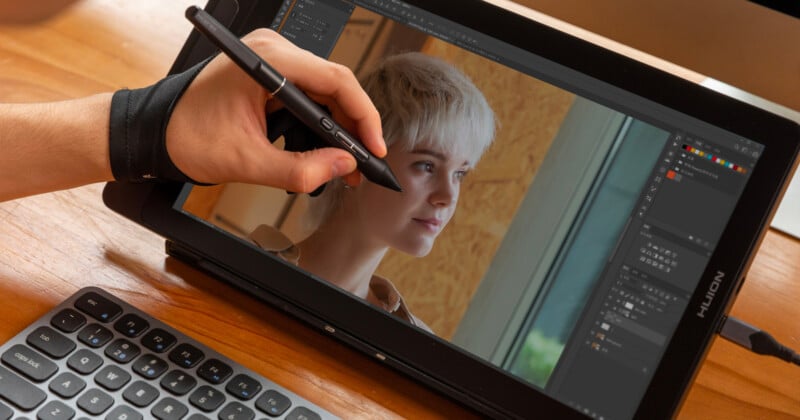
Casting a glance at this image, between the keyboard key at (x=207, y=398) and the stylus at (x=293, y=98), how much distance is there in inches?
7.7

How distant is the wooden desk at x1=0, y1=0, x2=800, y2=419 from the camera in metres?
0.75

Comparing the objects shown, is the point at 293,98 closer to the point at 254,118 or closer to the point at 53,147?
the point at 254,118

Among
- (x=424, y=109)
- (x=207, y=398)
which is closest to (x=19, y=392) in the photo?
(x=207, y=398)

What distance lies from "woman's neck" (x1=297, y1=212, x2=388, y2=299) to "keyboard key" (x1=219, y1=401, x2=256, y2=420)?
0.13 metres

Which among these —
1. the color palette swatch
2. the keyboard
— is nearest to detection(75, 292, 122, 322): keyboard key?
the keyboard

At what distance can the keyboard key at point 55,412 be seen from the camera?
64cm

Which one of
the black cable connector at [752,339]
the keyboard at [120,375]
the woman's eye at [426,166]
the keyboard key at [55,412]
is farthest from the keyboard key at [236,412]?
the black cable connector at [752,339]

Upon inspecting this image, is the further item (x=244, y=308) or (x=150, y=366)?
(x=244, y=308)

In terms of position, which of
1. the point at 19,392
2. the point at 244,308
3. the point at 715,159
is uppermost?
the point at 715,159

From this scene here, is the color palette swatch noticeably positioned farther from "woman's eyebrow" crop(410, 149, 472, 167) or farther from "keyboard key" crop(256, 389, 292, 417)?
"keyboard key" crop(256, 389, 292, 417)

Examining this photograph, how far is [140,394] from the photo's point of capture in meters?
0.67

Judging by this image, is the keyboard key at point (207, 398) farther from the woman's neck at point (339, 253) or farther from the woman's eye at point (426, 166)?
the woman's eye at point (426, 166)

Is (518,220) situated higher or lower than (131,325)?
higher

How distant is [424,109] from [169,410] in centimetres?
30
